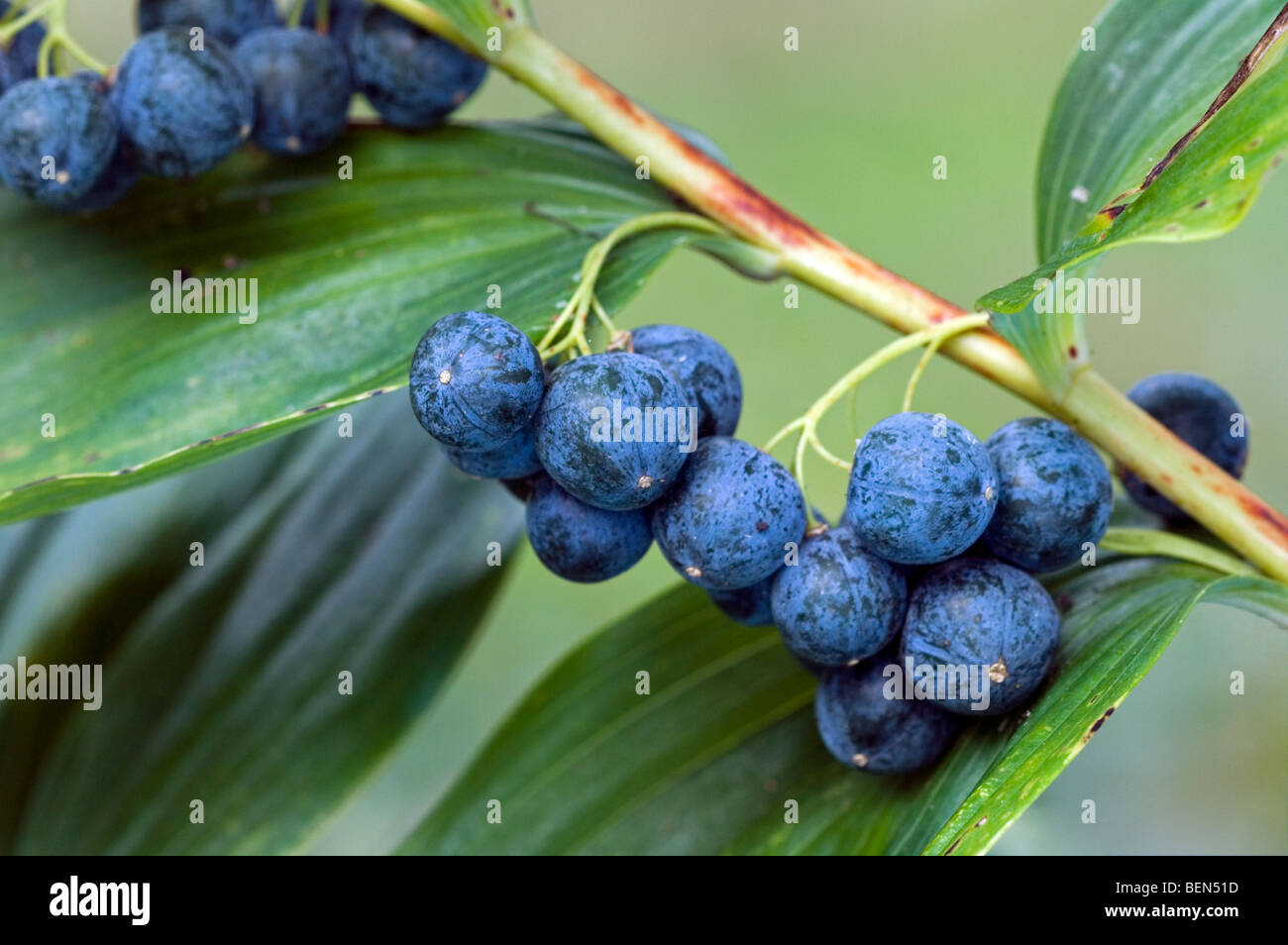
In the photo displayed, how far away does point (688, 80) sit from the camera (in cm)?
244

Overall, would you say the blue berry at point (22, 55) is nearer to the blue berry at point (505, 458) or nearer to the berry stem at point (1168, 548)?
the blue berry at point (505, 458)

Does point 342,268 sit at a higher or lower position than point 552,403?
higher

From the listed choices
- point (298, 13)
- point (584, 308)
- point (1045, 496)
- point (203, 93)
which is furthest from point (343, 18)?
point (1045, 496)

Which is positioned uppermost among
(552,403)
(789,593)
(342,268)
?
(342,268)

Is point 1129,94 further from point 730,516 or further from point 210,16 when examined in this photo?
point 210,16

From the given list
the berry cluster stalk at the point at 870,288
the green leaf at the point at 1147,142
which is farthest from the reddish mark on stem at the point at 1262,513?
the green leaf at the point at 1147,142

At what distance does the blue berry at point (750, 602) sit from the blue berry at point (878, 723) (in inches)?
2.1

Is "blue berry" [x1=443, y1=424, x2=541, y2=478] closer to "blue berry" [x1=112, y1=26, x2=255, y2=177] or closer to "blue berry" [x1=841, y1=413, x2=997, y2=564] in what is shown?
"blue berry" [x1=841, y1=413, x2=997, y2=564]

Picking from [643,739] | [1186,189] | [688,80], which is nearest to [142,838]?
[643,739]

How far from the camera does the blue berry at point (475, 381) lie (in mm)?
539
